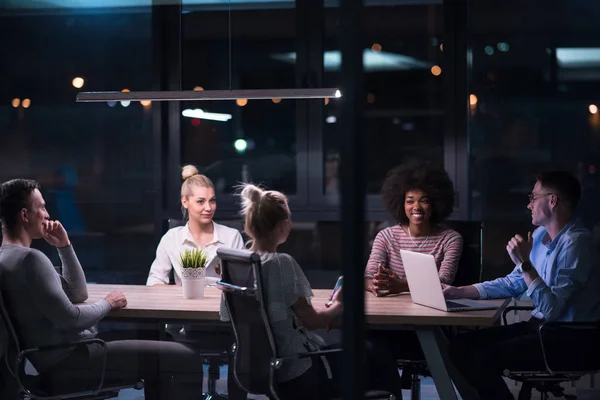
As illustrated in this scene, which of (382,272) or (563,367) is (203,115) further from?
(563,367)

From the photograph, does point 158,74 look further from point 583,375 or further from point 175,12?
point 583,375

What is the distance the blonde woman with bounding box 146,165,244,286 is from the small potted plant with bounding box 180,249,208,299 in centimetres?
42

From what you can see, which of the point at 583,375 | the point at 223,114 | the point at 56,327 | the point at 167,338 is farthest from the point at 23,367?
the point at 223,114

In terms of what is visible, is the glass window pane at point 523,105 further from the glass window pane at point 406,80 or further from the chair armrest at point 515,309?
the chair armrest at point 515,309

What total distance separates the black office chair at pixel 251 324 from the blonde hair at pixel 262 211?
0.58 feet

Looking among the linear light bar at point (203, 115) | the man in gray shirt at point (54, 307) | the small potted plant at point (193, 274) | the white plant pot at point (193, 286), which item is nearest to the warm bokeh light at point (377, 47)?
the linear light bar at point (203, 115)

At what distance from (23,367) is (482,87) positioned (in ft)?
13.0

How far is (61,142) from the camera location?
6.80 metres

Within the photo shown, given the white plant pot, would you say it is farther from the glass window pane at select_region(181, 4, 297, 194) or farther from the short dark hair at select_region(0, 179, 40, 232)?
the glass window pane at select_region(181, 4, 297, 194)

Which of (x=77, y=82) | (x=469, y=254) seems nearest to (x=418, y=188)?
(x=469, y=254)

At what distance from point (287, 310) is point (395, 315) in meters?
0.48

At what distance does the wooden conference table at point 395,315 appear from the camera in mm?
3545

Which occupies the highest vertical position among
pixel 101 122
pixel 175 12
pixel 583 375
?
pixel 175 12

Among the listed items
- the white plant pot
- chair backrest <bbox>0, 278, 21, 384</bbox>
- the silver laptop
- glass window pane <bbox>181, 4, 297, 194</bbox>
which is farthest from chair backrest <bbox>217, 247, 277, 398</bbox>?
glass window pane <bbox>181, 4, 297, 194</bbox>
